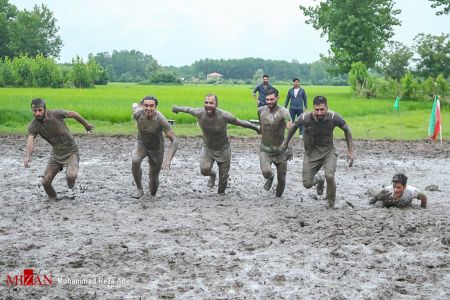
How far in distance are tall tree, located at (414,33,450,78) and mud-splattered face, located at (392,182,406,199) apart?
4246 cm

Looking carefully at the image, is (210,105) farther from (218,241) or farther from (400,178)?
(218,241)

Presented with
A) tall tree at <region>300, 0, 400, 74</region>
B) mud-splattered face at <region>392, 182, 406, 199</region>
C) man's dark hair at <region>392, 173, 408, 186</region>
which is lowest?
mud-splattered face at <region>392, 182, 406, 199</region>

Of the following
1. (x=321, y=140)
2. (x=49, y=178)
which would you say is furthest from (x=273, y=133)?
(x=49, y=178)

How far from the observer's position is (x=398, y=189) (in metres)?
9.00

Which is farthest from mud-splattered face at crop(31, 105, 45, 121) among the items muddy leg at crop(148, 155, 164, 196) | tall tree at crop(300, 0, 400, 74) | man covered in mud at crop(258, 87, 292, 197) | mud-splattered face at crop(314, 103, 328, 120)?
tall tree at crop(300, 0, 400, 74)

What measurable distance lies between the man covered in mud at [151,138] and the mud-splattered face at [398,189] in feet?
10.5

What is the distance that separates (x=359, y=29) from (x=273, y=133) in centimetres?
3567

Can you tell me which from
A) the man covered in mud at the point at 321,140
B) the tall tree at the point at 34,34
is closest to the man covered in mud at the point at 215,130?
the man covered in mud at the point at 321,140

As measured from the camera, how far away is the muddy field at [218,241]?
5734 millimetres

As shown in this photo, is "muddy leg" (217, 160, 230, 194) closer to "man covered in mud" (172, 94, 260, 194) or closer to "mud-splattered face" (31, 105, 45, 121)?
"man covered in mud" (172, 94, 260, 194)

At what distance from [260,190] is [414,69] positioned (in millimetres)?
44638

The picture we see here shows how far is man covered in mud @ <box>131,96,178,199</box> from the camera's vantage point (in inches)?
377

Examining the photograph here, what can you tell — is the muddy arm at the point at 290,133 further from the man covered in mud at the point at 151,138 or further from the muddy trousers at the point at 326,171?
the man covered in mud at the point at 151,138

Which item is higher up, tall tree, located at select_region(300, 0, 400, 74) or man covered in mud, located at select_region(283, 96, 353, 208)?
tall tree, located at select_region(300, 0, 400, 74)
